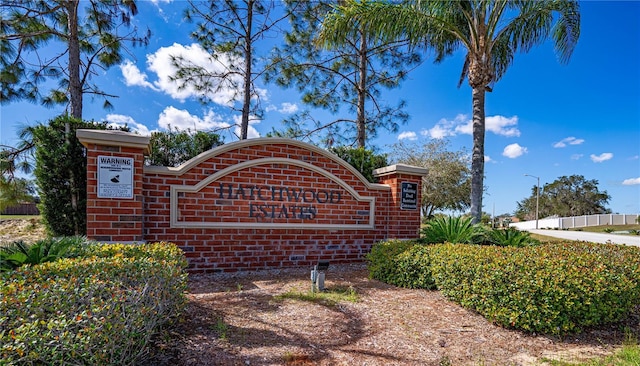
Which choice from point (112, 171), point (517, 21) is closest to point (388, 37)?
point (517, 21)

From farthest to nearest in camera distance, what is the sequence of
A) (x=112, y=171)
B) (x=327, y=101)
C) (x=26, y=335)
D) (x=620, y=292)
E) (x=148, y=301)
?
1. (x=327, y=101)
2. (x=112, y=171)
3. (x=620, y=292)
4. (x=148, y=301)
5. (x=26, y=335)

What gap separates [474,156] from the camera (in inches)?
317

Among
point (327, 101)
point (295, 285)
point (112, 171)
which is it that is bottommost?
point (295, 285)

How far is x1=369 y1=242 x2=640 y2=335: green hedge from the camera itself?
346 centimetres

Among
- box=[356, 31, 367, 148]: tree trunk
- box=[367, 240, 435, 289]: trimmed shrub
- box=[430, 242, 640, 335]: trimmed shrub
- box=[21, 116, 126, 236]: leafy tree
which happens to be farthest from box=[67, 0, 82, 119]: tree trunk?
box=[430, 242, 640, 335]: trimmed shrub

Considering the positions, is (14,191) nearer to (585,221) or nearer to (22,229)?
(22,229)

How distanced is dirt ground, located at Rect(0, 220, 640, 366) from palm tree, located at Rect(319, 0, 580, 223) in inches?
183

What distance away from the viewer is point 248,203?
5.90 meters

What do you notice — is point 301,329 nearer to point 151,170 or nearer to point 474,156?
point 151,170

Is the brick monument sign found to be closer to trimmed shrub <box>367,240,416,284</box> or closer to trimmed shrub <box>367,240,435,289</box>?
trimmed shrub <box>367,240,416,284</box>

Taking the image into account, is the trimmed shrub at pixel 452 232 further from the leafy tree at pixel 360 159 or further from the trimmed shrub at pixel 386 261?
the leafy tree at pixel 360 159

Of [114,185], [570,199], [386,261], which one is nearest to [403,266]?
[386,261]

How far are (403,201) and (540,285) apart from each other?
380cm

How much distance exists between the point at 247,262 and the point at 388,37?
5925 millimetres
